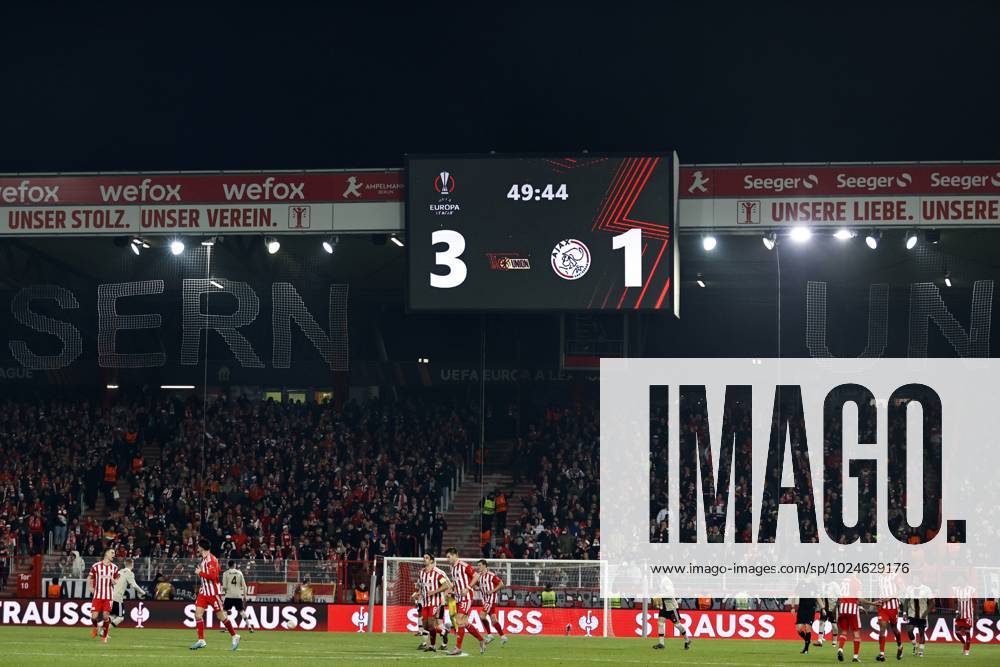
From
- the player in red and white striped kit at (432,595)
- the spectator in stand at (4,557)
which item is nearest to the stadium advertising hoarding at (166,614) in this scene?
the spectator in stand at (4,557)

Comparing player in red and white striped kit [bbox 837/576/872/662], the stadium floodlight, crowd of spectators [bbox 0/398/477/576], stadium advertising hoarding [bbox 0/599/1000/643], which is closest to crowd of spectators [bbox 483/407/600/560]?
crowd of spectators [bbox 0/398/477/576]

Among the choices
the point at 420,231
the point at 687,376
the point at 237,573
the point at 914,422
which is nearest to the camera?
the point at 237,573

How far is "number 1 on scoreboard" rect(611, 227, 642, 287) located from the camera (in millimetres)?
33219

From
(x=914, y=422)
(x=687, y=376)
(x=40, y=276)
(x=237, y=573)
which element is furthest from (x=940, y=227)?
(x=40, y=276)

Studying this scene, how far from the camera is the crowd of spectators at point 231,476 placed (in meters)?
39.5

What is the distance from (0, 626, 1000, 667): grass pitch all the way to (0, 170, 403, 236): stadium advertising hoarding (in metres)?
10.2

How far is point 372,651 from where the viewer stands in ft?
86.1

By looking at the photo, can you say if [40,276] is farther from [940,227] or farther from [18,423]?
[940,227]

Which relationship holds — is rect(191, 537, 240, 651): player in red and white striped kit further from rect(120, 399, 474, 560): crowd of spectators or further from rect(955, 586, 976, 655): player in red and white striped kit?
rect(955, 586, 976, 655): player in red and white striped kit

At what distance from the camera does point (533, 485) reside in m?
43.0

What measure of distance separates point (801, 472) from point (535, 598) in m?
10.1

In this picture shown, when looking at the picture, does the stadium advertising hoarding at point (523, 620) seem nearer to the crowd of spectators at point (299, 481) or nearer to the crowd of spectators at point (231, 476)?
the crowd of spectators at point (231, 476)

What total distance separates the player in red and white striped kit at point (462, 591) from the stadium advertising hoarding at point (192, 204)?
11.2 m

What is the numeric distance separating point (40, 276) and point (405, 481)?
12.4 metres
